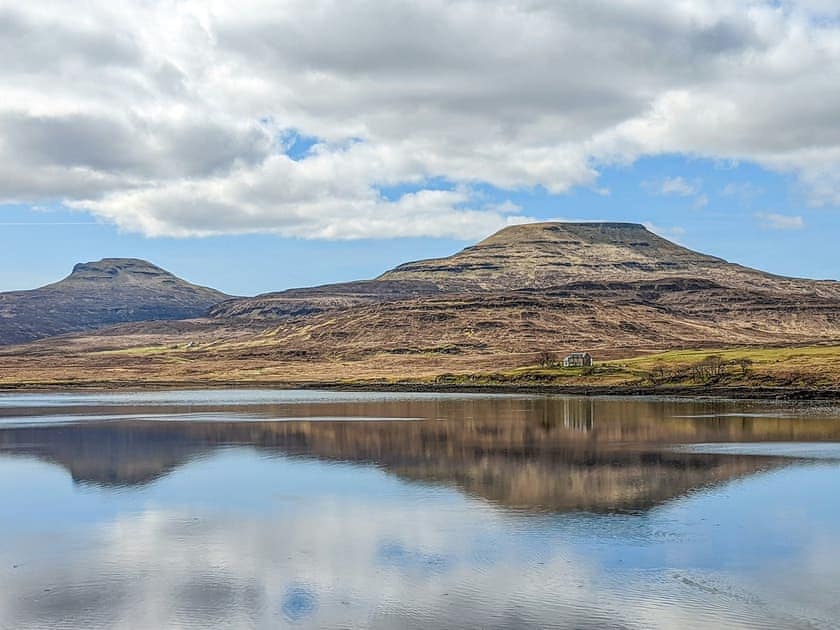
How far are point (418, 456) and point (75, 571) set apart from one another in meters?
32.2

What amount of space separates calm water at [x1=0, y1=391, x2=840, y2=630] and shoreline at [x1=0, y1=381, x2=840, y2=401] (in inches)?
1416

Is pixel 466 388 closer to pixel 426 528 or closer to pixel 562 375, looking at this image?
pixel 562 375

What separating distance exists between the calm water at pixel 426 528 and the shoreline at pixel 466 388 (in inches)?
1416

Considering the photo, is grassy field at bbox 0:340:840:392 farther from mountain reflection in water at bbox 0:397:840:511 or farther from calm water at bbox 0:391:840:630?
calm water at bbox 0:391:840:630

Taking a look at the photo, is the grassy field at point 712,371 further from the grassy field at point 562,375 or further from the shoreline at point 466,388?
the shoreline at point 466,388

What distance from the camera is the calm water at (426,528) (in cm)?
2708

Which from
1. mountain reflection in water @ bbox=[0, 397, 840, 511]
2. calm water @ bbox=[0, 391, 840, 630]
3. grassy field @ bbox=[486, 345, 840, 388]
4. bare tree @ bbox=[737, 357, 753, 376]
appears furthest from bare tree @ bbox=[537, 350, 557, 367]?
calm water @ bbox=[0, 391, 840, 630]

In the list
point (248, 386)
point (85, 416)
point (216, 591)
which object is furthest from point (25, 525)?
point (248, 386)

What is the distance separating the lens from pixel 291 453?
65.3 m

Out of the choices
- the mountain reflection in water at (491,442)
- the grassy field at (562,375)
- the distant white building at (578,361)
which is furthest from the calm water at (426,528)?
the distant white building at (578,361)

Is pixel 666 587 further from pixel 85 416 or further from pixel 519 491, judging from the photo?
pixel 85 416

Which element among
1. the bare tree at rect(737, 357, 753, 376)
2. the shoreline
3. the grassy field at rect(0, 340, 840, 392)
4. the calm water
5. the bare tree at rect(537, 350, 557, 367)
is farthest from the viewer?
the bare tree at rect(537, 350, 557, 367)

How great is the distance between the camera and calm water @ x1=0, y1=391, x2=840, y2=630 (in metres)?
27.1

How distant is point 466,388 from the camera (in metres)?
147
